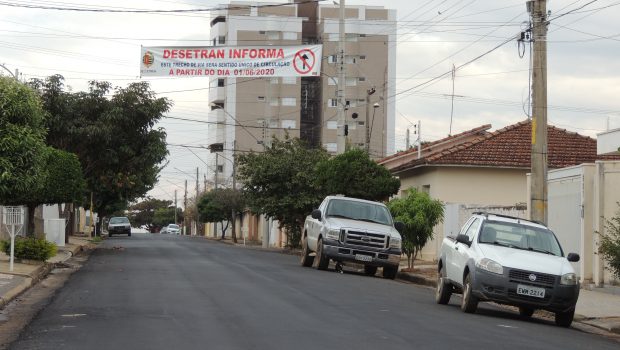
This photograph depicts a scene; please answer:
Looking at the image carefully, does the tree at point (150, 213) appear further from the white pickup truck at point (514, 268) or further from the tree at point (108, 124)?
the white pickup truck at point (514, 268)

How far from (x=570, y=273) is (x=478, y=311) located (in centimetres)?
205

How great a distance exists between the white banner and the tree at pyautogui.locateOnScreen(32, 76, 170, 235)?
21.4 ft

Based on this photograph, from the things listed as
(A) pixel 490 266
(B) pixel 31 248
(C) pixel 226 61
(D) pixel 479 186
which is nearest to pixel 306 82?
(D) pixel 479 186

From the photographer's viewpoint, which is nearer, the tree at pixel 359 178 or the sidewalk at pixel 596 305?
the sidewalk at pixel 596 305

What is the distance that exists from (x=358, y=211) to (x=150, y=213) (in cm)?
14185

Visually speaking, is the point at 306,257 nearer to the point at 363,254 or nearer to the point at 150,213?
the point at 363,254

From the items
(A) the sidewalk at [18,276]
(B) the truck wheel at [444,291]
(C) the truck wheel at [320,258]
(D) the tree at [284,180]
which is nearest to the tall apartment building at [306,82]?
(D) the tree at [284,180]

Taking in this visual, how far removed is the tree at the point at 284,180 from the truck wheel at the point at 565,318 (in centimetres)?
2920

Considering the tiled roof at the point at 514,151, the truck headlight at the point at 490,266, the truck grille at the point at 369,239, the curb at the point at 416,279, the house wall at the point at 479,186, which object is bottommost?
the curb at the point at 416,279

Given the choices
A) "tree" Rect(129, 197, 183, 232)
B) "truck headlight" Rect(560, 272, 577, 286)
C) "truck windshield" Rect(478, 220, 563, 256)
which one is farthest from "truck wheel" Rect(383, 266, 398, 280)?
"tree" Rect(129, 197, 183, 232)

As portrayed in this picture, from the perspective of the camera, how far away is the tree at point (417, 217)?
92.8ft

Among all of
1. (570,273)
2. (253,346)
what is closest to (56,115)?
(570,273)

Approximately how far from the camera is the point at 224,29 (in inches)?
3725

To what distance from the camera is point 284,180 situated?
153ft
